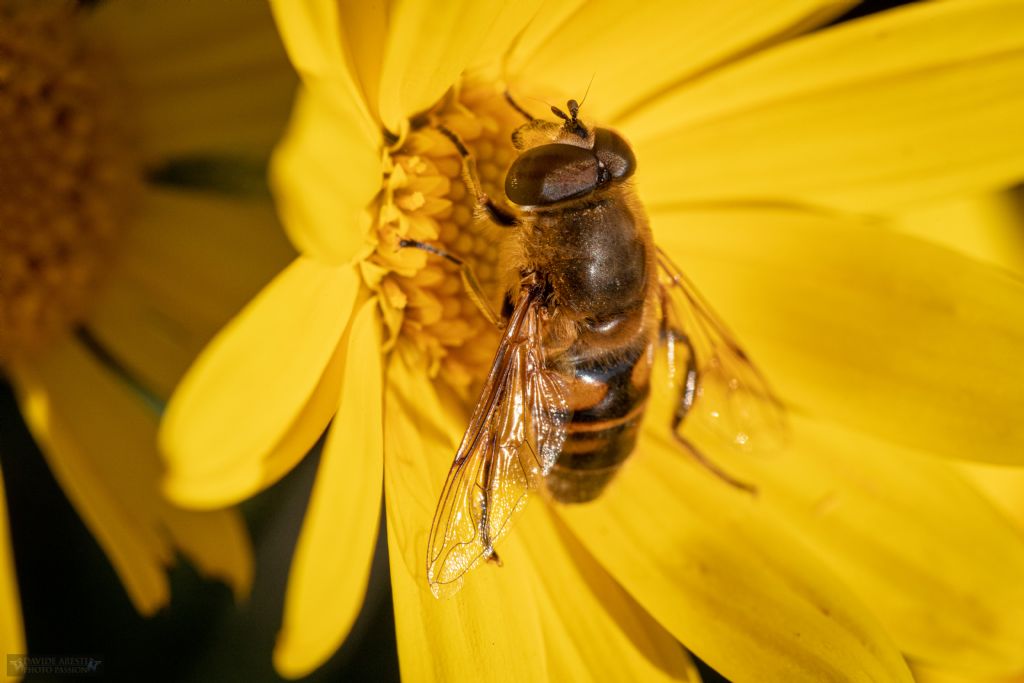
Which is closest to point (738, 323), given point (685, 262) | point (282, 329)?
point (685, 262)

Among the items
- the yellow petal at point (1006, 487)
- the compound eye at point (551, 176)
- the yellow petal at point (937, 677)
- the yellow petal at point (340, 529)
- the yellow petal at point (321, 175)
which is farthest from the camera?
the yellow petal at point (1006, 487)

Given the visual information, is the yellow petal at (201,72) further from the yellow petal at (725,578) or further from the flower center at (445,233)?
the yellow petal at (725,578)

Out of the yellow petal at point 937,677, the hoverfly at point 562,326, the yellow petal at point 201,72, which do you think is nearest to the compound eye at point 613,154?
the hoverfly at point 562,326

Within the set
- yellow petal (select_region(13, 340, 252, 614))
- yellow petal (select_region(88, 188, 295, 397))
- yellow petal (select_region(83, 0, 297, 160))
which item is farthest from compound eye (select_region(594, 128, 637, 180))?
yellow petal (select_region(13, 340, 252, 614))

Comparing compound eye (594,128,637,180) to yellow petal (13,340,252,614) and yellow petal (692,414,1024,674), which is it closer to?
yellow petal (692,414,1024,674)

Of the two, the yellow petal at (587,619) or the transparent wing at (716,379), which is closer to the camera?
the yellow petal at (587,619)

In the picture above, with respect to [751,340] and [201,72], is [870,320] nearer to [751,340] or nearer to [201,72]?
[751,340]

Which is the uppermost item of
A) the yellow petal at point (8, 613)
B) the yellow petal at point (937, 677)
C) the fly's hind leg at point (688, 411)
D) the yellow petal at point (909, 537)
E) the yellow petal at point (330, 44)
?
the yellow petal at point (330, 44)

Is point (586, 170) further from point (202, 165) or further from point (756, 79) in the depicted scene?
point (202, 165)
